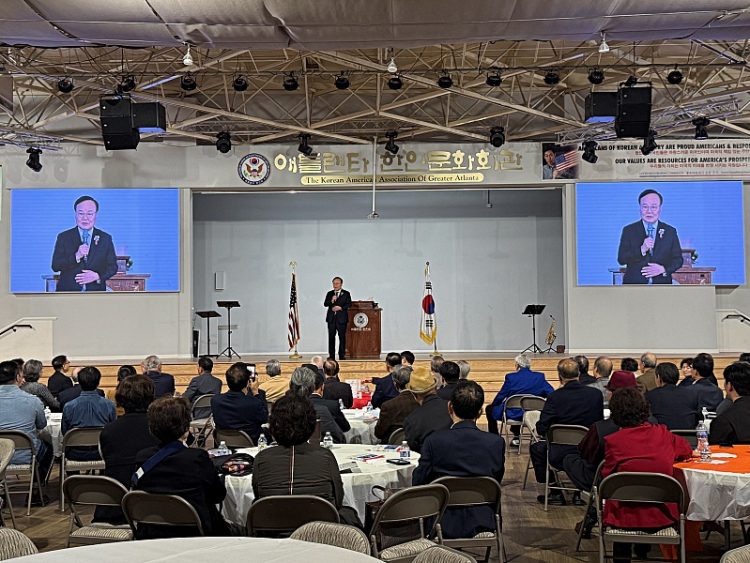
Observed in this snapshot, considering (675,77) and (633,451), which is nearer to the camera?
(633,451)

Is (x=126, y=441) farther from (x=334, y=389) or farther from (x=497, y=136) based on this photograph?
(x=497, y=136)

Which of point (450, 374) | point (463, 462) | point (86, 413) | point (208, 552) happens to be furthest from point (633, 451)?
point (86, 413)

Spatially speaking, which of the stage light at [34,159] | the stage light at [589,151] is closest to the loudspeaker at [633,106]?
the stage light at [589,151]

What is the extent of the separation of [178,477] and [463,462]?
1.65 meters

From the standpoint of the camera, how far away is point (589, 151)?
16.2 metres

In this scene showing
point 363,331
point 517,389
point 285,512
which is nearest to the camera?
point 285,512

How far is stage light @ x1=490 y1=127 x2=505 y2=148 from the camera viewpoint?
15.9 metres

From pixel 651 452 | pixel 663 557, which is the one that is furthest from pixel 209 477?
pixel 663 557

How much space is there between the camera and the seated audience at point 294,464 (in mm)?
4633

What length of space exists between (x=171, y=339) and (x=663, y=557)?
1259cm

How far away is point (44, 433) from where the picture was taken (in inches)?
332

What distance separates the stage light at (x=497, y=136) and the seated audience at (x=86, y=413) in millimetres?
9823

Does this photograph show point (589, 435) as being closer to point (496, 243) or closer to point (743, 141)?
point (743, 141)

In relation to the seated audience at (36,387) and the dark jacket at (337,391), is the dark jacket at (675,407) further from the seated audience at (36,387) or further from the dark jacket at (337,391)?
the seated audience at (36,387)
